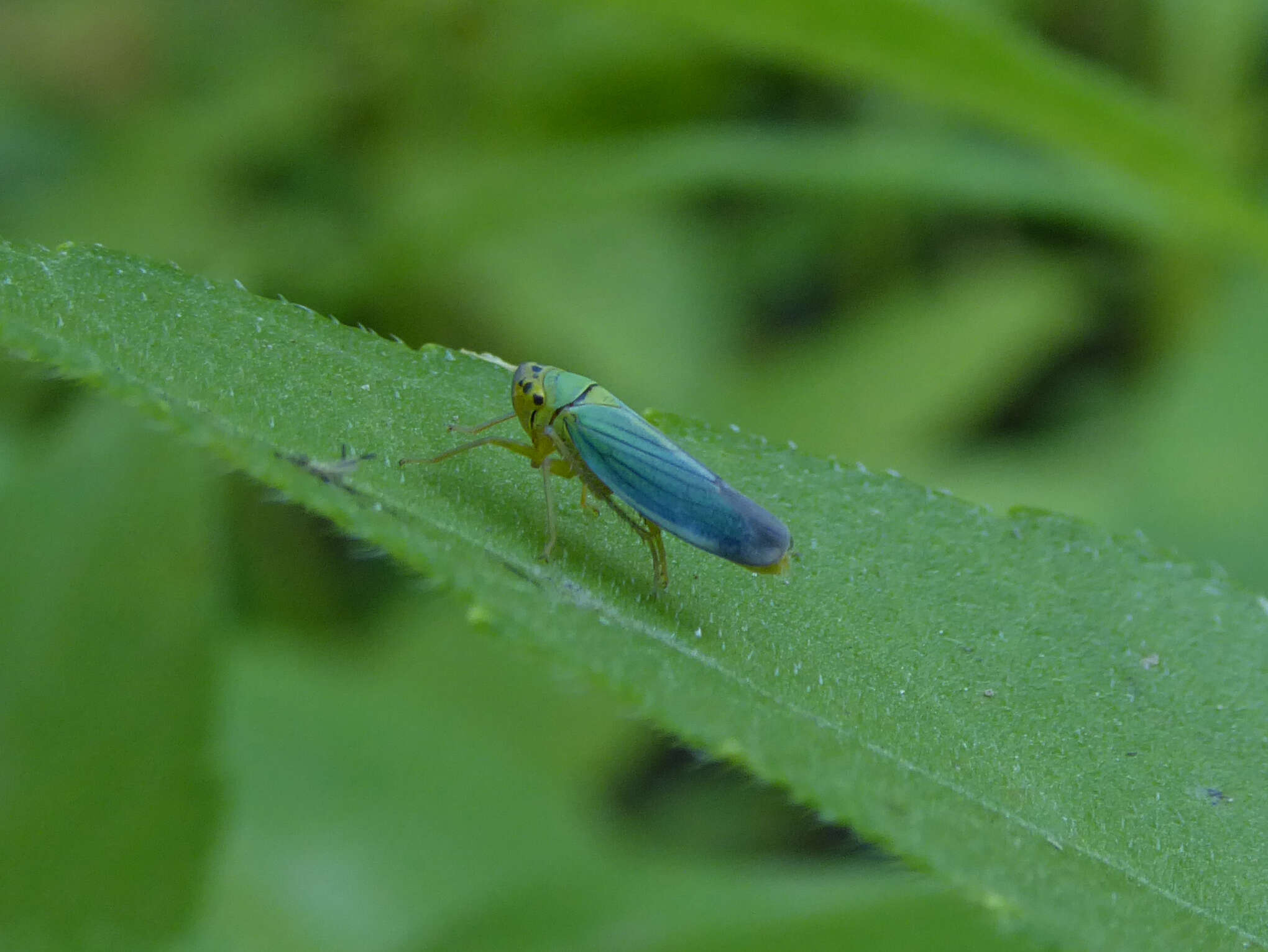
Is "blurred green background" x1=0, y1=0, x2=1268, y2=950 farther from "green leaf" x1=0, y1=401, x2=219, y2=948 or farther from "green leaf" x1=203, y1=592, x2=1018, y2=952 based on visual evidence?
"green leaf" x1=0, y1=401, x2=219, y2=948

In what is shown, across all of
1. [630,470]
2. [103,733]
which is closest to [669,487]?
[630,470]

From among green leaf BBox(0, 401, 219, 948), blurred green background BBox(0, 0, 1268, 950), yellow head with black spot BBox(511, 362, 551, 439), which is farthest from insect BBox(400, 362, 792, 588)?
blurred green background BBox(0, 0, 1268, 950)

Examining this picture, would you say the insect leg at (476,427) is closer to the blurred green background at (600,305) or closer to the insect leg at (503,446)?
the insect leg at (503,446)

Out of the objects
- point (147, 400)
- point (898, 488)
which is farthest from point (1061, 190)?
point (147, 400)

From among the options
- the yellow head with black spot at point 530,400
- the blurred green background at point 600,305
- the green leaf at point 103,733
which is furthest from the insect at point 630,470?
the blurred green background at point 600,305

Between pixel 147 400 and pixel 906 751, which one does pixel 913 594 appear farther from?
pixel 147 400
